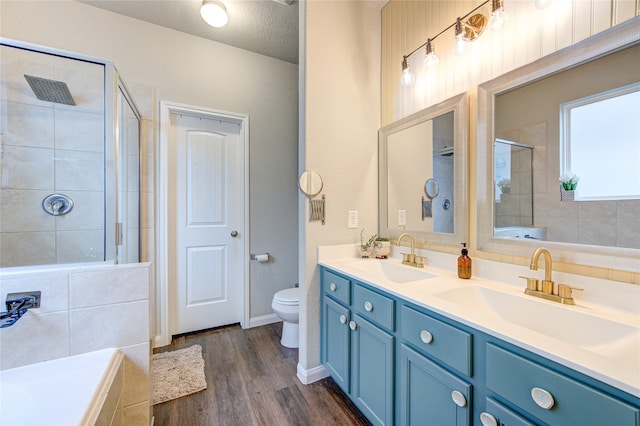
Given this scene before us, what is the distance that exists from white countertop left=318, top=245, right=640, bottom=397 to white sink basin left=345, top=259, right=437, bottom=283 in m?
0.06

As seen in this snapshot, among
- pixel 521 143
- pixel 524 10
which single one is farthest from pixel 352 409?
pixel 524 10

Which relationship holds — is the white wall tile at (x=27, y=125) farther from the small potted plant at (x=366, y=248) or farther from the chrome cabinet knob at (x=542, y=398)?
the chrome cabinet knob at (x=542, y=398)

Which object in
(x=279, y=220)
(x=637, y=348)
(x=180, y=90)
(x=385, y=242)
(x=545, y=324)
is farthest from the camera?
(x=279, y=220)

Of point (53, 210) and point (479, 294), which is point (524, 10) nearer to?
point (479, 294)

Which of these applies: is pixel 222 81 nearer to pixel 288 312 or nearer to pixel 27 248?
pixel 27 248

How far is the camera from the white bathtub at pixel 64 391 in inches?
35.3

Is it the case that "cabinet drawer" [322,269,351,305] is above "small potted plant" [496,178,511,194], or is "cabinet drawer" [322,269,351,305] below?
below

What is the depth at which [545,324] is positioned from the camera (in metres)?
0.97

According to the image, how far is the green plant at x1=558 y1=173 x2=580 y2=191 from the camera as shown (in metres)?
1.03

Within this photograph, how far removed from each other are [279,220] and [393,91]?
5.32ft

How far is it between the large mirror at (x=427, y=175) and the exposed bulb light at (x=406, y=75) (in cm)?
24

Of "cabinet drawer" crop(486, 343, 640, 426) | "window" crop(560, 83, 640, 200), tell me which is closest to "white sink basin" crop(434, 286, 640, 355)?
"cabinet drawer" crop(486, 343, 640, 426)

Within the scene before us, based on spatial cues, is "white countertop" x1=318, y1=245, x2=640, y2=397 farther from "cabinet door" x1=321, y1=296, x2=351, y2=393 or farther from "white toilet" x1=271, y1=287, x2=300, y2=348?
"white toilet" x1=271, y1=287, x2=300, y2=348

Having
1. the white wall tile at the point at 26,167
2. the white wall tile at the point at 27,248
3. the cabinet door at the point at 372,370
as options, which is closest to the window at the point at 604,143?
the cabinet door at the point at 372,370
